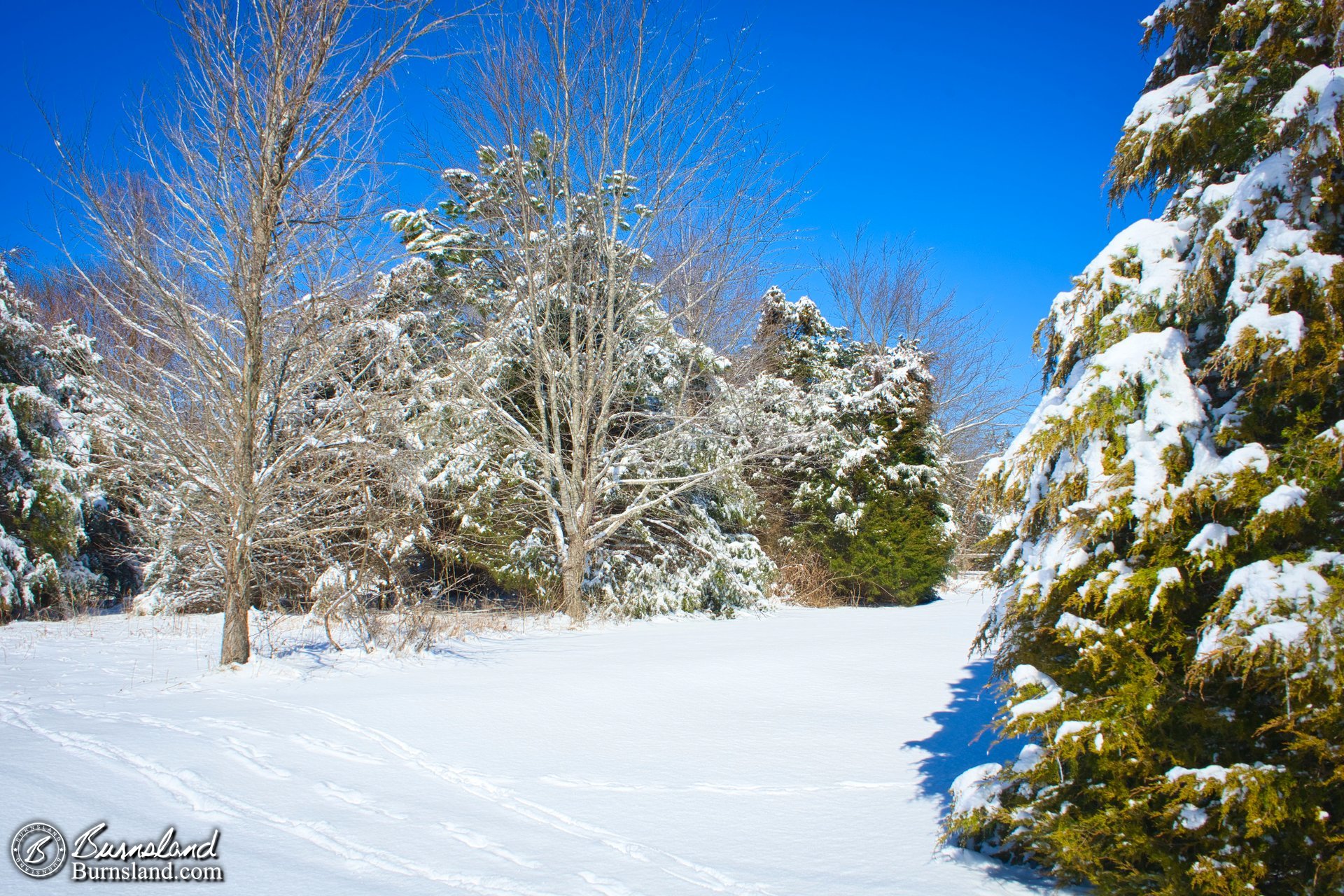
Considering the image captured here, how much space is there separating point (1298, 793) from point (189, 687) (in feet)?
22.2

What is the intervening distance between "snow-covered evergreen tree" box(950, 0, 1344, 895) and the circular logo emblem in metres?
3.44

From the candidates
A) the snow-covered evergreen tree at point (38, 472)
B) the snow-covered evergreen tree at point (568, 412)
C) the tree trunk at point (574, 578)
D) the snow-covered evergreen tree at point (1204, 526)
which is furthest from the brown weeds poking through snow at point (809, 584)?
the snow-covered evergreen tree at point (38, 472)

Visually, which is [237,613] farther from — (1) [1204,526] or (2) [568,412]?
(1) [1204,526]

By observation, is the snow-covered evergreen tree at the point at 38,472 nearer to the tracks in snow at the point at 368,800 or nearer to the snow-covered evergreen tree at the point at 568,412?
the snow-covered evergreen tree at the point at 568,412

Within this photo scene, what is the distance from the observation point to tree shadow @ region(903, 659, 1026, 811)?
149 inches

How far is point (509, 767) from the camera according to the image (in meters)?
3.99

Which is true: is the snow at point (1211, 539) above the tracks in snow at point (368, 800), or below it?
above

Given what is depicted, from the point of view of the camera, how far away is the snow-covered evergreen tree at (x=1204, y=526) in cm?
217

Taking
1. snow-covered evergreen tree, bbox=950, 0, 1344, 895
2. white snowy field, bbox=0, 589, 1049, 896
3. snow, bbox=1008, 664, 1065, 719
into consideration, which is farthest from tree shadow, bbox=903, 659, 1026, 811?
snow-covered evergreen tree, bbox=950, 0, 1344, 895

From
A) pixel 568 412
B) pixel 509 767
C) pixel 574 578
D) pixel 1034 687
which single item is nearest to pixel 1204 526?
pixel 1034 687

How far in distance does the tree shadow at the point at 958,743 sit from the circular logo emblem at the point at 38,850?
3.66 m

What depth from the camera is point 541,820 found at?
10.7 ft

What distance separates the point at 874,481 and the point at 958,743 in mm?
10906

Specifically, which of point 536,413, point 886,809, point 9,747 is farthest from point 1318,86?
point 536,413
